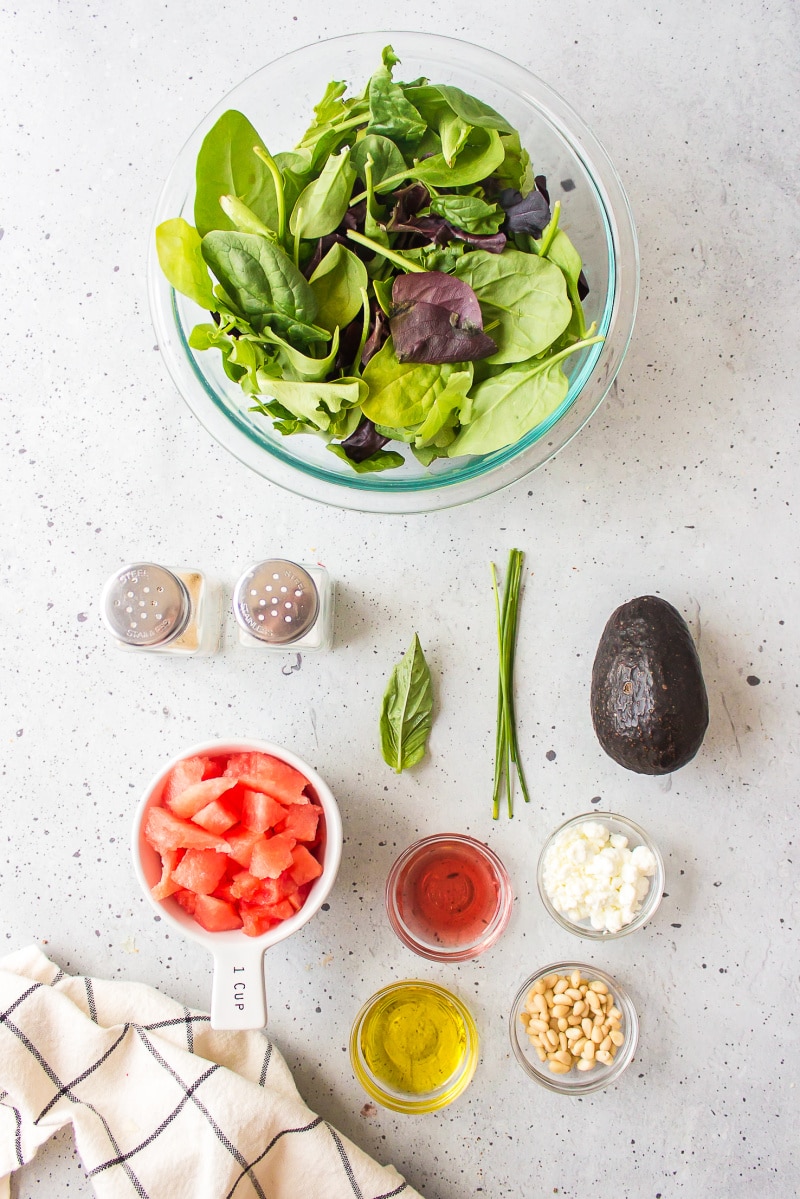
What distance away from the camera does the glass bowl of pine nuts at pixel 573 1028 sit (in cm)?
121

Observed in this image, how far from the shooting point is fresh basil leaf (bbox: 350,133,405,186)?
3.00ft

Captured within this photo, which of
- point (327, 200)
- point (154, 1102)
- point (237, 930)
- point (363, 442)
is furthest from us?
point (154, 1102)

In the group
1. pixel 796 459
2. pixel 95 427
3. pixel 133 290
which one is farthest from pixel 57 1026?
pixel 796 459

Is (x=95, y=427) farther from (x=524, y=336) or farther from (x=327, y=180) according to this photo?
(x=524, y=336)

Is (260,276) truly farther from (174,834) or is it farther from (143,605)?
(174,834)

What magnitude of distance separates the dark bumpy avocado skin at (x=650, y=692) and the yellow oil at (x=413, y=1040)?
443 mm

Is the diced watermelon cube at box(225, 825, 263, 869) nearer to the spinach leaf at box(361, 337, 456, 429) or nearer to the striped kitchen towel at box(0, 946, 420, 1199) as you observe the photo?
the striped kitchen towel at box(0, 946, 420, 1199)

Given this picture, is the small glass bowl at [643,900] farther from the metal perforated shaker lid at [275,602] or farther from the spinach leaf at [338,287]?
the spinach leaf at [338,287]

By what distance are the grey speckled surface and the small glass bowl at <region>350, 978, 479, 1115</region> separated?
26 millimetres

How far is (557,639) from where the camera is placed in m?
1.26

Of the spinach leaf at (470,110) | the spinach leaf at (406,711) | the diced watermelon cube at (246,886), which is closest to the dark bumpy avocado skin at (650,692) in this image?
the spinach leaf at (406,711)

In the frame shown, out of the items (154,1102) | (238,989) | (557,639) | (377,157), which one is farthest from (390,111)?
(154,1102)

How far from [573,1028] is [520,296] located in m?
0.95

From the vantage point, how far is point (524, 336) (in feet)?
Result: 3.15
